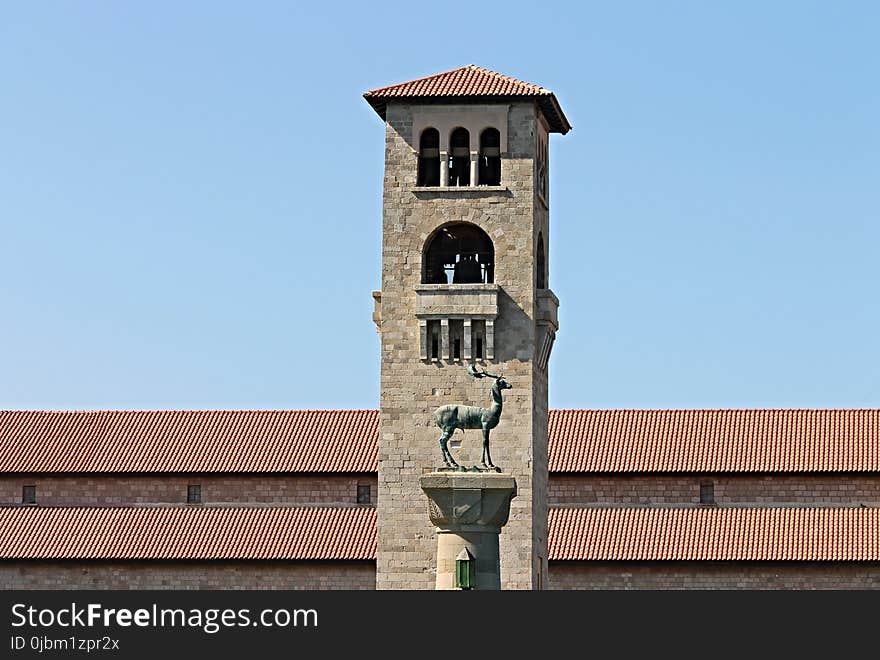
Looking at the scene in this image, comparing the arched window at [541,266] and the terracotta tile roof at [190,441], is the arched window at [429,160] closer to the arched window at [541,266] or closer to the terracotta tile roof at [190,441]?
the arched window at [541,266]

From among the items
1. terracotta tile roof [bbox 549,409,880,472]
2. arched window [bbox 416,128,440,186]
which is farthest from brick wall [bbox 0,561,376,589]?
arched window [bbox 416,128,440,186]

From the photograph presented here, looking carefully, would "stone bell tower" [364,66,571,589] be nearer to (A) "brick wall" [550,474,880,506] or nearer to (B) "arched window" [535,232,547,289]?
(B) "arched window" [535,232,547,289]

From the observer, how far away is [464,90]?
63656 millimetres

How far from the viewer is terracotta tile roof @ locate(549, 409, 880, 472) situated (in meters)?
72.9

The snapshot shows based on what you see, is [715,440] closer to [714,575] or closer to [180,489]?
[714,575]

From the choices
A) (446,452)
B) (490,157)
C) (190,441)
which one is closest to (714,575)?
(490,157)

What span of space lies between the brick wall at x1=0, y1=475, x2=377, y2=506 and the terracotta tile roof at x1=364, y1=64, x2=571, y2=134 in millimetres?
15225

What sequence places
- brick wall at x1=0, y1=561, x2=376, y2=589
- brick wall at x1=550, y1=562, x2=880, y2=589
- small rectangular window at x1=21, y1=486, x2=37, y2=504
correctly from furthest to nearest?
small rectangular window at x1=21, y1=486, x2=37, y2=504 → brick wall at x1=0, y1=561, x2=376, y2=589 → brick wall at x1=550, y1=562, x2=880, y2=589

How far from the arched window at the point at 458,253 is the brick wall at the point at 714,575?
11.0 metres

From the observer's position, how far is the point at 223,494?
245 ft

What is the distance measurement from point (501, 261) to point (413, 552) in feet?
29.6

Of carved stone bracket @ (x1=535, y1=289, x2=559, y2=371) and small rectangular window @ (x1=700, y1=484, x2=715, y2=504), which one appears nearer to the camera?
carved stone bracket @ (x1=535, y1=289, x2=559, y2=371)
